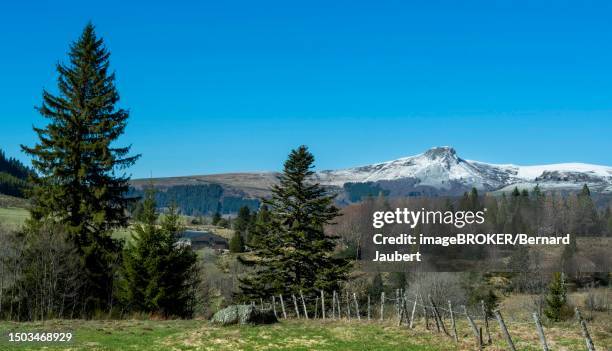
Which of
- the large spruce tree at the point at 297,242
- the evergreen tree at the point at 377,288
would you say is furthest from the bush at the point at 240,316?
the evergreen tree at the point at 377,288

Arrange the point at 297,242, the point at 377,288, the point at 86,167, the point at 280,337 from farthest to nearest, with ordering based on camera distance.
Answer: the point at 377,288 < the point at 297,242 < the point at 86,167 < the point at 280,337

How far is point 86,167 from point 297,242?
17.1 meters

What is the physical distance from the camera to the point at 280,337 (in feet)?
76.9

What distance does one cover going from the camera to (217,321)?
27250mm

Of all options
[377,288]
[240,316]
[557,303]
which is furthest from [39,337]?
[377,288]

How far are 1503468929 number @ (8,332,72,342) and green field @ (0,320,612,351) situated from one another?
35cm

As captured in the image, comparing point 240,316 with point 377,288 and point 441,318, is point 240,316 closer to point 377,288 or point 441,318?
point 441,318

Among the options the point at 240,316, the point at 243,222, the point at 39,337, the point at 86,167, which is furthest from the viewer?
the point at 243,222

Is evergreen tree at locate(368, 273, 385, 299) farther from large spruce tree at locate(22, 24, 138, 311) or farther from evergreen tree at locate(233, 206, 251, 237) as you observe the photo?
evergreen tree at locate(233, 206, 251, 237)

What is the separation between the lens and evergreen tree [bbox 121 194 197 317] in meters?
36.4

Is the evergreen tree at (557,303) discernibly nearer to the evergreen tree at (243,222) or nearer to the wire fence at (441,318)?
the wire fence at (441,318)
